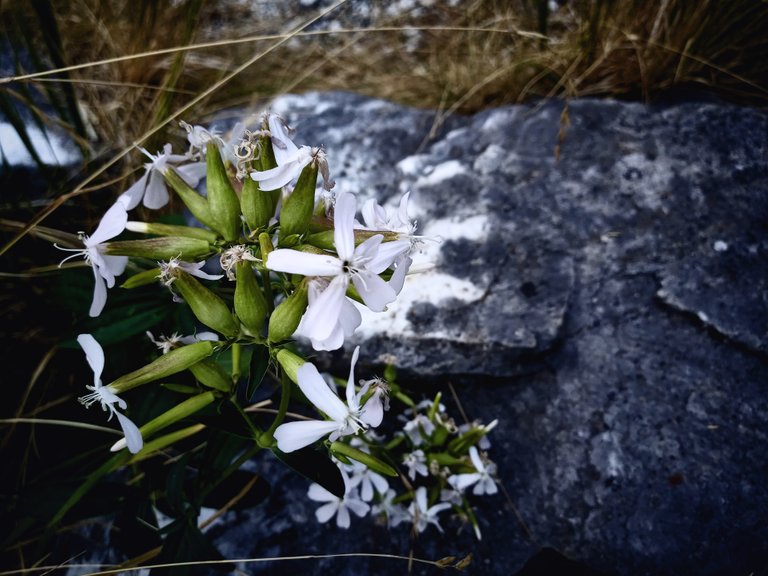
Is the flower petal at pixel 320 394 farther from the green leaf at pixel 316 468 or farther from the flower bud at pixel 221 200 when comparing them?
the flower bud at pixel 221 200

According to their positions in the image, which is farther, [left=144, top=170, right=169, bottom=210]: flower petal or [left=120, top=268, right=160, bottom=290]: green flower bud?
[left=144, top=170, right=169, bottom=210]: flower petal

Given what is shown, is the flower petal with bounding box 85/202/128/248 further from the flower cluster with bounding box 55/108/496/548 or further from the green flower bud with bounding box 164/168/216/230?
the green flower bud with bounding box 164/168/216/230

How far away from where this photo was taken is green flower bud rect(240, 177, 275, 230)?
33.9 inches

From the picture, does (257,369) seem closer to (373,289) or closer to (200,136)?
(373,289)

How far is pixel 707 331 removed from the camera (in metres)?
1.21

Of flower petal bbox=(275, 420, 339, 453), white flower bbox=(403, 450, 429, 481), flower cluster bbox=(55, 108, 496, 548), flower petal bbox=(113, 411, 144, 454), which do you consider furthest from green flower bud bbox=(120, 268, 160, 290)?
white flower bbox=(403, 450, 429, 481)

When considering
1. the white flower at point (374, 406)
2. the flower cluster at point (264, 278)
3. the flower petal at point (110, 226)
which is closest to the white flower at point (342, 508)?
the flower cluster at point (264, 278)

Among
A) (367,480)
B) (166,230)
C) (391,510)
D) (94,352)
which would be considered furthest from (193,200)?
(391,510)

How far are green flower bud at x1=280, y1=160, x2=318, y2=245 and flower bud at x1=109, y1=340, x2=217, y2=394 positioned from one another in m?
0.20

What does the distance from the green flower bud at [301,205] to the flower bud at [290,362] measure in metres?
0.17

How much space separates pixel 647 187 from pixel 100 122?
4.77 feet

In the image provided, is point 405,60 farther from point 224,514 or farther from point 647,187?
point 224,514

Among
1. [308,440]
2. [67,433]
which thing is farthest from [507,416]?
[67,433]

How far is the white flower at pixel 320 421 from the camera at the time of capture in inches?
30.1
